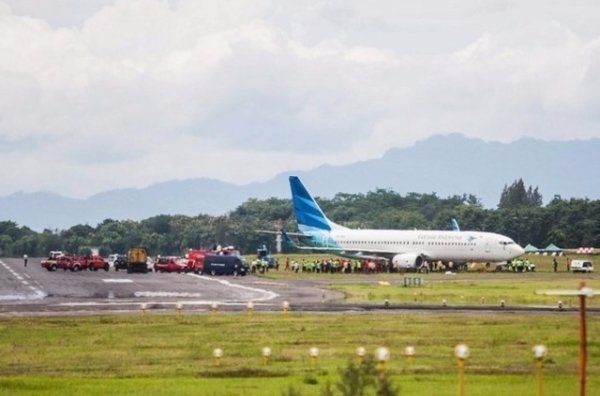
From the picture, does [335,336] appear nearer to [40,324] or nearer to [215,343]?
[215,343]

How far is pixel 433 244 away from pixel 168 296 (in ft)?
177

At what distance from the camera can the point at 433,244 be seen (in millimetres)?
127688

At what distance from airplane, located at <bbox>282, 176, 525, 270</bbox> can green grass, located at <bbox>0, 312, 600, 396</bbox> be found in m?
66.4

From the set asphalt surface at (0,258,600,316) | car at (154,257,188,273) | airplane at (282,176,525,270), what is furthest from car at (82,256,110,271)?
airplane at (282,176,525,270)

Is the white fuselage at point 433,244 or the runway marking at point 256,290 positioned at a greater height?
the white fuselage at point 433,244

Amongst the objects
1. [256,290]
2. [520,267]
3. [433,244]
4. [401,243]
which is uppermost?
[401,243]

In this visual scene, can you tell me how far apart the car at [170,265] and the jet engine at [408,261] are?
17.9 meters

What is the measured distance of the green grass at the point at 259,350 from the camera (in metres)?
34.0

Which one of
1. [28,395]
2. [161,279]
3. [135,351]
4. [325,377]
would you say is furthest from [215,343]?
[161,279]

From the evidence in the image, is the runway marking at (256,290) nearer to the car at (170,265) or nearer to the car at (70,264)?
Result: the car at (170,265)

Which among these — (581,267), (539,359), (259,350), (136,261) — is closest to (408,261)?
(581,267)

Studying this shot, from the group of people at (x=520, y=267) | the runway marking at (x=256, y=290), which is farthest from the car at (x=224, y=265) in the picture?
the group of people at (x=520, y=267)

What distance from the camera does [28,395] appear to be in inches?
1266

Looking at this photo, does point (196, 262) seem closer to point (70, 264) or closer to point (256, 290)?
point (70, 264)
